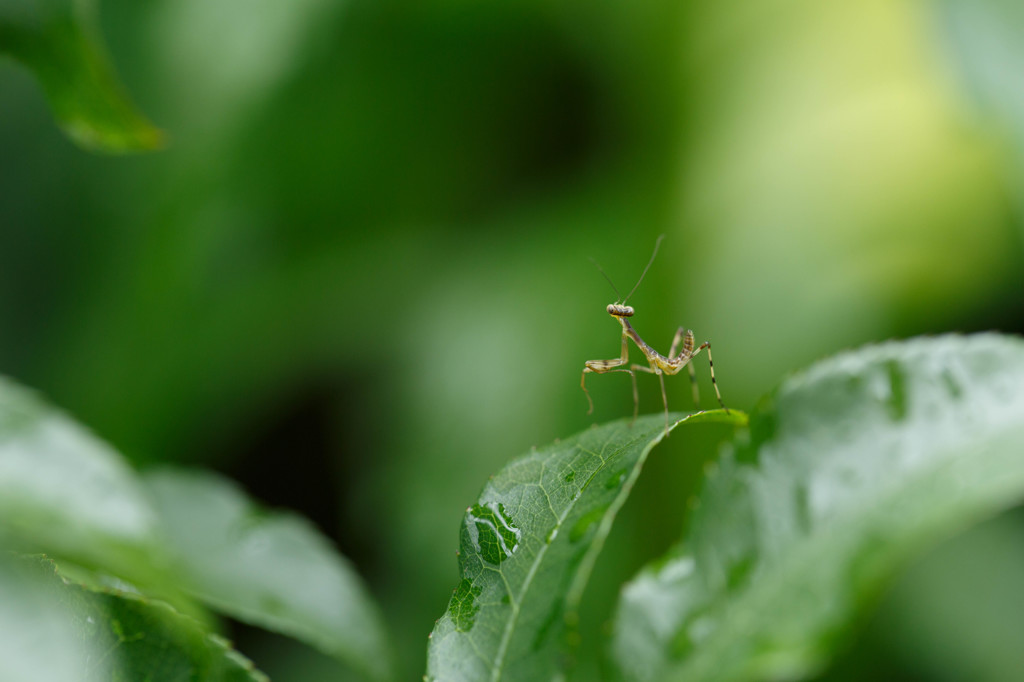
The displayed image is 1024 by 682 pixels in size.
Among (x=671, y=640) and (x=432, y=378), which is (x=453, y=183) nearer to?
(x=432, y=378)

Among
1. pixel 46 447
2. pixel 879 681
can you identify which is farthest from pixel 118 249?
pixel 879 681

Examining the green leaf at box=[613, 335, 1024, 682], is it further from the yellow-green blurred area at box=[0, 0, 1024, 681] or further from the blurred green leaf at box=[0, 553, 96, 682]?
the yellow-green blurred area at box=[0, 0, 1024, 681]

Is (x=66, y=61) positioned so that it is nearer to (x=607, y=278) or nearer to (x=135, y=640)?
(x=135, y=640)

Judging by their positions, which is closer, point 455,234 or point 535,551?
point 535,551

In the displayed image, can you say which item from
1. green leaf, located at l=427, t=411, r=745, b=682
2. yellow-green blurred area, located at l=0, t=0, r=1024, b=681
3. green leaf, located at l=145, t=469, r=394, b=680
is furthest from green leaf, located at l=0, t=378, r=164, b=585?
yellow-green blurred area, located at l=0, t=0, r=1024, b=681

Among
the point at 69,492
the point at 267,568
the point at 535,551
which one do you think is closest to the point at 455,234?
the point at 267,568

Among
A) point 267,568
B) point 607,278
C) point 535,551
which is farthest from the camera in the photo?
point 607,278

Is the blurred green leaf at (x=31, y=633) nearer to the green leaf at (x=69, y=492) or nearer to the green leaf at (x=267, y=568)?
the green leaf at (x=69, y=492)
